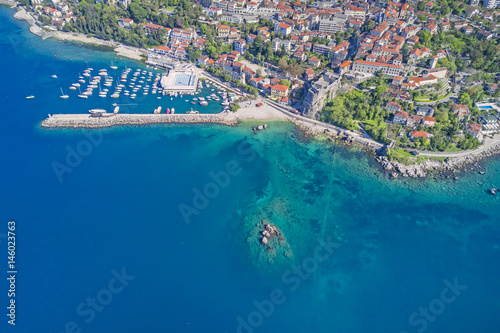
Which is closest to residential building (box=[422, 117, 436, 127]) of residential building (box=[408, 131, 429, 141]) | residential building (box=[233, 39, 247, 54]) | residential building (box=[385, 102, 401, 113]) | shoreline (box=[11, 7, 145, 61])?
residential building (box=[408, 131, 429, 141])

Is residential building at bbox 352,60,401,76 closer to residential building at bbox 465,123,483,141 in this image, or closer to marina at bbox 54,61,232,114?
residential building at bbox 465,123,483,141

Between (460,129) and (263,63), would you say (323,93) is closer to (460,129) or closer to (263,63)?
(263,63)

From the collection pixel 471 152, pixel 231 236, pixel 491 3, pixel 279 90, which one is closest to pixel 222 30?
pixel 279 90

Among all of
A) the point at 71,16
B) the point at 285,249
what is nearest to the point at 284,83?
the point at 285,249

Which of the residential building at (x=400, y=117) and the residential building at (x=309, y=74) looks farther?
the residential building at (x=309, y=74)
